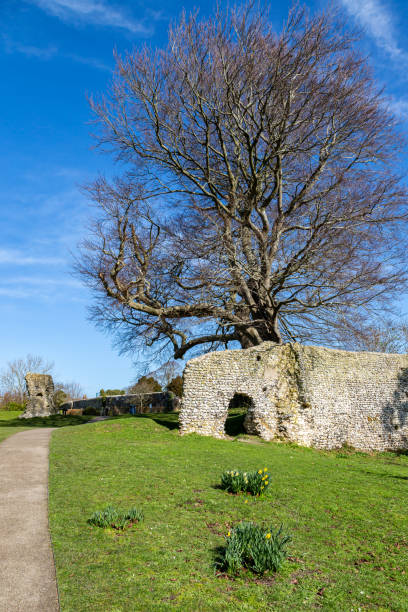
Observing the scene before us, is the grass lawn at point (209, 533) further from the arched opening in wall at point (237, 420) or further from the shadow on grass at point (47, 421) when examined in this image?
the shadow on grass at point (47, 421)

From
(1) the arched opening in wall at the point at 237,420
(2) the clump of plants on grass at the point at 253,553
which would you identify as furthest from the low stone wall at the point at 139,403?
(2) the clump of plants on grass at the point at 253,553

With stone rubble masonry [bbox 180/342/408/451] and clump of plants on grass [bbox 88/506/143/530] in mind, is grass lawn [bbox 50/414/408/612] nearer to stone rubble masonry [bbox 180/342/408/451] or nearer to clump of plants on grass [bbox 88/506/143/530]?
clump of plants on grass [bbox 88/506/143/530]

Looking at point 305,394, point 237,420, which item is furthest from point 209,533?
point 237,420

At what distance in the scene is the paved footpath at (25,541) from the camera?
5004 mm

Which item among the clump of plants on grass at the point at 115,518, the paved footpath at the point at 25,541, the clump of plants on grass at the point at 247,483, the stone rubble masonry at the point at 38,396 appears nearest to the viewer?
the paved footpath at the point at 25,541

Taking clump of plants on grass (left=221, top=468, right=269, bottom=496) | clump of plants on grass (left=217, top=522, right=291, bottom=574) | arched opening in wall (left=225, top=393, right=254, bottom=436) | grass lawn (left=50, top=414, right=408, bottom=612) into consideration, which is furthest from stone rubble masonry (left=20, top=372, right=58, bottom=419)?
clump of plants on grass (left=217, top=522, right=291, bottom=574)

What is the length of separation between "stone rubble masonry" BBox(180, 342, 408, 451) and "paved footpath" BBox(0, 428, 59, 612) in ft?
27.5

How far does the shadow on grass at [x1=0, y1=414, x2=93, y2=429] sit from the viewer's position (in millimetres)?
25844

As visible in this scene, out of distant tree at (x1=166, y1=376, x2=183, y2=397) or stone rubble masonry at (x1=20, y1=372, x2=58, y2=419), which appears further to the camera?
distant tree at (x1=166, y1=376, x2=183, y2=397)

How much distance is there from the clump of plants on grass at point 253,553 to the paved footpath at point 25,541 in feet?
7.40

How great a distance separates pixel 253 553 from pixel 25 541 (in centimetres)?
336

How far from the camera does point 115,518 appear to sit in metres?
7.15

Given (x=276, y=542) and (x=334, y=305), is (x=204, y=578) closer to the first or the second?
(x=276, y=542)

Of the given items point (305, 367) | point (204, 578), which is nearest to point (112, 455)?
point (204, 578)
